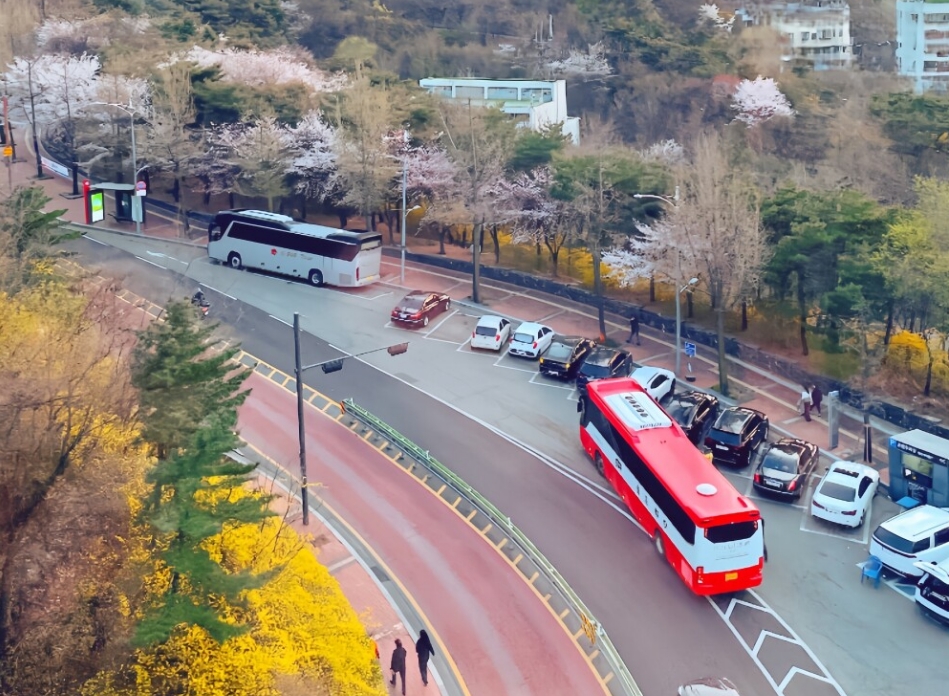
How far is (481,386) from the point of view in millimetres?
35500

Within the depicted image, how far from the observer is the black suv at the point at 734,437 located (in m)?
29.9

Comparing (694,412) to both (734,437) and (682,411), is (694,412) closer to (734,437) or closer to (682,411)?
(682,411)

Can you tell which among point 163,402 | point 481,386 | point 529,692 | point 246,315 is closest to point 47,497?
point 163,402

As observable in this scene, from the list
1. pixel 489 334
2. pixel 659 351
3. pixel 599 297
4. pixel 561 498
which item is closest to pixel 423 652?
pixel 561 498

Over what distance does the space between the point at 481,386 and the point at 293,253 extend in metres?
14.1

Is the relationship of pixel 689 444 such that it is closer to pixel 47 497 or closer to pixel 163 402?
pixel 163 402

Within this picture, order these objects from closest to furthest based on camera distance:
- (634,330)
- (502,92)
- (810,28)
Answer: (634,330), (502,92), (810,28)

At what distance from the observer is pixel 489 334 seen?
38250 mm

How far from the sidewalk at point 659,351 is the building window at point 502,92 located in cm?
2275

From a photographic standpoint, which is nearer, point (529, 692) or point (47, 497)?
point (47, 497)

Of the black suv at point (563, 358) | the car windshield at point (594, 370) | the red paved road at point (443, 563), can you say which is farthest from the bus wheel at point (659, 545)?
the black suv at point (563, 358)

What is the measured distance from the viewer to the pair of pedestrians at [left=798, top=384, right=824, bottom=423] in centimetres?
3350

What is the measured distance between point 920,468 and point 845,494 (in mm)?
2451

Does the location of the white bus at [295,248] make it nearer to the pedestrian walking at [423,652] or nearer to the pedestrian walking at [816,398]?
the pedestrian walking at [816,398]
